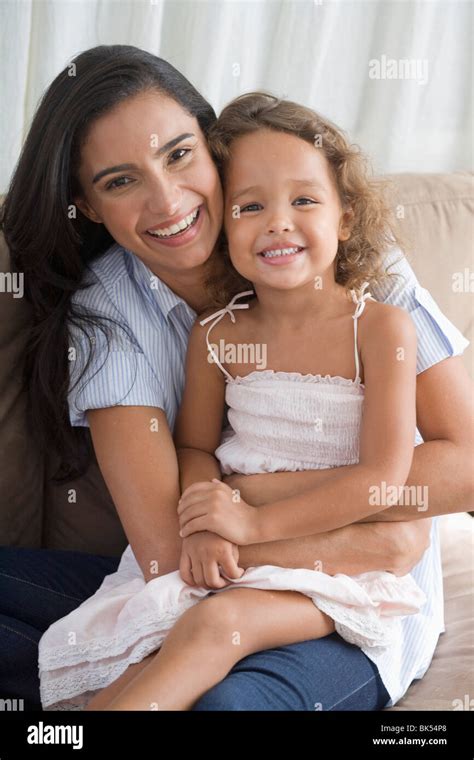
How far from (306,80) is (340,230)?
2.65 feet

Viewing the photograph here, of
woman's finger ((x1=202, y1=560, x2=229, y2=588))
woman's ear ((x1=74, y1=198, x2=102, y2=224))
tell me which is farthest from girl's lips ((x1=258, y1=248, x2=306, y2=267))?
woman's finger ((x1=202, y1=560, x2=229, y2=588))

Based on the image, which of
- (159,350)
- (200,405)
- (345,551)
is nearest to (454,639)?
(345,551)

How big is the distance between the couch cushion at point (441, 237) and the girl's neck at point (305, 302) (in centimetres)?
39

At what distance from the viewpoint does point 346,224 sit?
1.50 m

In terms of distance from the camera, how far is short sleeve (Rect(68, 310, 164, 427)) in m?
1.48

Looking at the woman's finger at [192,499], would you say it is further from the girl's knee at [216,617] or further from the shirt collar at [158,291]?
the shirt collar at [158,291]

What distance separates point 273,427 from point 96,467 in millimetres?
441

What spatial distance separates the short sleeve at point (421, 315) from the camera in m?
1.41

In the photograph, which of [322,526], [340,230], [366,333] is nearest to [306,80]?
[340,230]

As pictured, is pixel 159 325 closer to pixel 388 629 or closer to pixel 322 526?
pixel 322 526

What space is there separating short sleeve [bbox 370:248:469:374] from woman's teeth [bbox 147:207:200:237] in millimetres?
298

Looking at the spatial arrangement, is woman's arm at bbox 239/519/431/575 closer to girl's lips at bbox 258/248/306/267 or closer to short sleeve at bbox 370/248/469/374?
short sleeve at bbox 370/248/469/374
